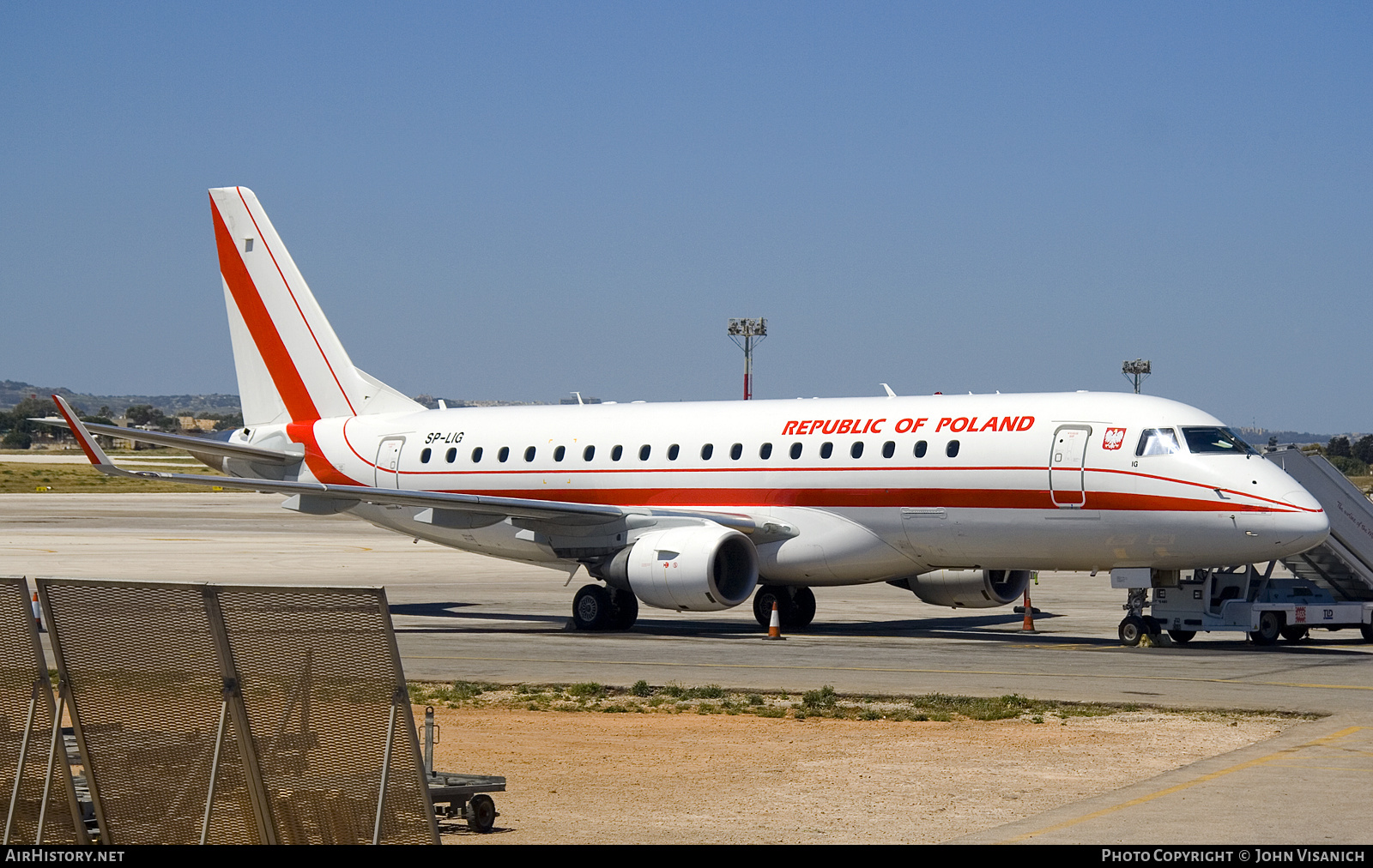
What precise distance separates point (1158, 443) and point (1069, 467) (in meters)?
1.30

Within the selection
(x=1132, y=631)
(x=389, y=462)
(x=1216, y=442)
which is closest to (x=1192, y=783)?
(x=1132, y=631)

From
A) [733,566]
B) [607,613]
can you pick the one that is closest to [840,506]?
[733,566]

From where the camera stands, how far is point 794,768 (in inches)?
542

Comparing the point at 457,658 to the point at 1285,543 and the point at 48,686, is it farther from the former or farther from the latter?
the point at 48,686

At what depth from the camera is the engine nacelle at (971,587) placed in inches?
1124

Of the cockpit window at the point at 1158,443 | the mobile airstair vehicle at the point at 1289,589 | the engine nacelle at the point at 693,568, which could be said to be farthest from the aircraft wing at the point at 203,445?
the mobile airstair vehicle at the point at 1289,589

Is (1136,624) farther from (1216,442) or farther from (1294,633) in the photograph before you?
(1216,442)

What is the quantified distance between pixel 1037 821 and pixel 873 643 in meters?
14.4

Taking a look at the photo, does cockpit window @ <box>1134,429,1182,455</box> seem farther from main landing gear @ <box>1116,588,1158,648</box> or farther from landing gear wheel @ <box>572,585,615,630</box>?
landing gear wheel @ <box>572,585,615,630</box>

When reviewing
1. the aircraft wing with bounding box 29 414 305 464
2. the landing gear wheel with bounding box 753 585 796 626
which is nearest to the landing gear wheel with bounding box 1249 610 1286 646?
the landing gear wheel with bounding box 753 585 796 626

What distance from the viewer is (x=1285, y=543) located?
22703 millimetres

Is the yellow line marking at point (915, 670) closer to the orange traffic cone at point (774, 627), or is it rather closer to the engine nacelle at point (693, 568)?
the engine nacelle at point (693, 568)

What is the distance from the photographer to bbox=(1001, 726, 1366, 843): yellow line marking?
424 inches

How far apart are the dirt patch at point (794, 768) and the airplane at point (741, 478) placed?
7447mm
